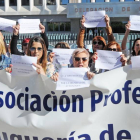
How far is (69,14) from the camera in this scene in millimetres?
35781

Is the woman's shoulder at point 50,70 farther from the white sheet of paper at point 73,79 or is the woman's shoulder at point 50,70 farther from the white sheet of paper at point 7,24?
the white sheet of paper at point 7,24

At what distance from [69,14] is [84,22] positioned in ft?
104

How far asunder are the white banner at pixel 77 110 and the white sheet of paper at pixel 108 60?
14 cm

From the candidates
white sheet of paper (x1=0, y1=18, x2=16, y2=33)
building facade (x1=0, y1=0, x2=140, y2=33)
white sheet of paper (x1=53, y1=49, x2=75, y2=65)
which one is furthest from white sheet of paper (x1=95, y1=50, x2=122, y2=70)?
building facade (x1=0, y1=0, x2=140, y2=33)

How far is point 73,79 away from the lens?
3.26m

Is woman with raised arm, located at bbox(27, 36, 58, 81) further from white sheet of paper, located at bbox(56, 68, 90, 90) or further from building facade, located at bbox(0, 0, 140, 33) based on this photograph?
building facade, located at bbox(0, 0, 140, 33)

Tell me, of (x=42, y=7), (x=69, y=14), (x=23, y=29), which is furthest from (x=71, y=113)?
(x=42, y=7)

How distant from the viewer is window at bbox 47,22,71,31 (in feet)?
123

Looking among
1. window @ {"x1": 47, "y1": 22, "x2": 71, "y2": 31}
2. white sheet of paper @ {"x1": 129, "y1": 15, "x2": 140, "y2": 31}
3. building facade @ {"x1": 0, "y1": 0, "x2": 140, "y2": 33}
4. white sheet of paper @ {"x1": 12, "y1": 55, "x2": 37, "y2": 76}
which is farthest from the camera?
window @ {"x1": 47, "y1": 22, "x2": 71, "y2": 31}

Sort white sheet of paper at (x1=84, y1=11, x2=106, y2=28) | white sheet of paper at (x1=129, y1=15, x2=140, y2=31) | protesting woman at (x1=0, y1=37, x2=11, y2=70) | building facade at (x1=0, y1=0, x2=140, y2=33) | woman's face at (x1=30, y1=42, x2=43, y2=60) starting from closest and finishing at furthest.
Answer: woman's face at (x1=30, y1=42, x2=43, y2=60) < protesting woman at (x1=0, y1=37, x2=11, y2=70) < white sheet of paper at (x1=129, y1=15, x2=140, y2=31) < white sheet of paper at (x1=84, y1=11, x2=106, y2=28) < building facade at (x1=0, y1=0, x2=140, y2=33)

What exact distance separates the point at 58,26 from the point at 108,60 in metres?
34.9

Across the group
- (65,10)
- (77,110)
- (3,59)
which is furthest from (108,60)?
(65,10)

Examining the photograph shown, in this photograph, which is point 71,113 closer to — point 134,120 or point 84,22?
point 134,120

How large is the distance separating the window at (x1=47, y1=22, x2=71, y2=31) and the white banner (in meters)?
34.1
